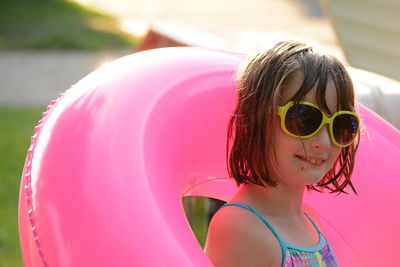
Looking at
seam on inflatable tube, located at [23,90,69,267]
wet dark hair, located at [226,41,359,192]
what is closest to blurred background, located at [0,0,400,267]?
wet dark hair, located at [226,41,359,192]

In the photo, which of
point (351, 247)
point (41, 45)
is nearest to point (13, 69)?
point (41, 45)

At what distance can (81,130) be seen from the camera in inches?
74.4

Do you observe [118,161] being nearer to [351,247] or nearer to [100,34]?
[351,247]

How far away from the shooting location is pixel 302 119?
1.82 metres

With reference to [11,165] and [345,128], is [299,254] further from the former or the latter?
[11,165]

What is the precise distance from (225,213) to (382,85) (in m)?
1.31

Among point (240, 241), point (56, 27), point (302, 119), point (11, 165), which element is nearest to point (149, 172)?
point (240, 241)

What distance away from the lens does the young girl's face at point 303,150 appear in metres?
1.83

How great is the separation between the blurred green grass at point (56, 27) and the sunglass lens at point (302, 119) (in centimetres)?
725

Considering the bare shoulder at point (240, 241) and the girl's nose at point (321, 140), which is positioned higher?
the girl's nose at point (321, 140)

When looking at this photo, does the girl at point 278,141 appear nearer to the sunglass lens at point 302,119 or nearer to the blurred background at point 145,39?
the sunglass lens at point 302,119

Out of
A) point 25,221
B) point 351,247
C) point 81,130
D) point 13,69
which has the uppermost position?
point 13,69

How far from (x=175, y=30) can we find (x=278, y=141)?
9.05 feet

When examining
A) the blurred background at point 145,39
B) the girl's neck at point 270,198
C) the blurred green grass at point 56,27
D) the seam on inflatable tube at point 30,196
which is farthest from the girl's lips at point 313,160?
the blurred green grass at point 56,27
